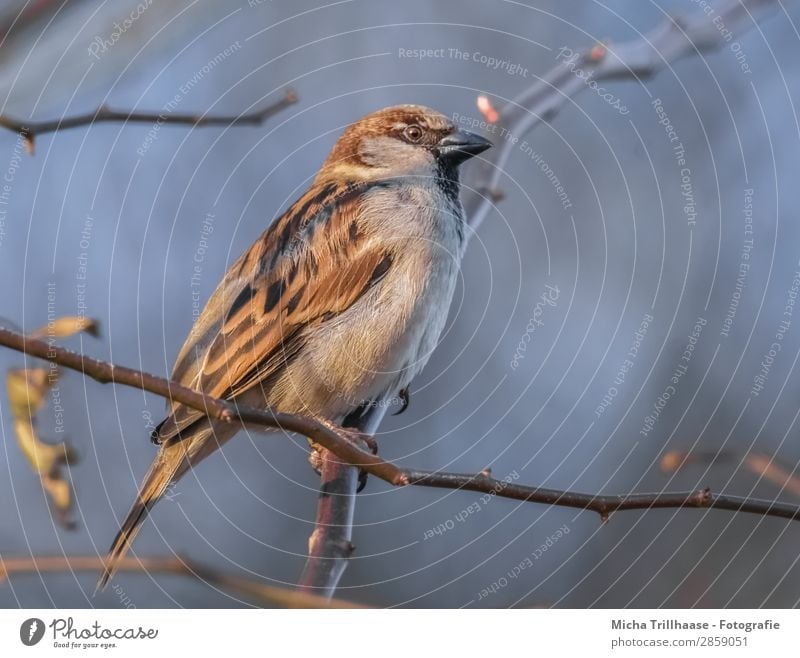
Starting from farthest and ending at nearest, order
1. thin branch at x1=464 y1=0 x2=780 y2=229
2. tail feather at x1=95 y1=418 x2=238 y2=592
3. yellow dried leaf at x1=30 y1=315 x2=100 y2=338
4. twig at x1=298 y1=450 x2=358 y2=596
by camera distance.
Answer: thin branch at x1=464 y1=0 x2=780 y2=229
tail feather at x1=95 y1=418 x2=238 y2=592
twig at x1=298 y1=450 x2=358 y2=596
yellow dried leaf at x1=30 y1=315 x2=100 y2=338

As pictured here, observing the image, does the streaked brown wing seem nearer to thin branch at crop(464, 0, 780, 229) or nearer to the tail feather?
the tail feather

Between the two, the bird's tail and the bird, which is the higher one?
the bird

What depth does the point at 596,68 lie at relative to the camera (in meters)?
4.11

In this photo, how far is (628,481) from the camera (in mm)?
3873

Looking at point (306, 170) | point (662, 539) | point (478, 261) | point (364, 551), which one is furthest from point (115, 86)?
point (662, 539)

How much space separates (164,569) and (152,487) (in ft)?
1.91

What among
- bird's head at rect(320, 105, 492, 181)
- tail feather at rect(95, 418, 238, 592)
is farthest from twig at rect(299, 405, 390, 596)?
bird's head at rect(320, 105, 492, 181)

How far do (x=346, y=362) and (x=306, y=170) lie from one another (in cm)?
105

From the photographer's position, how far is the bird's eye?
163 inches

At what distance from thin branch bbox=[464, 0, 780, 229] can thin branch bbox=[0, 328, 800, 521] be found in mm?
1756

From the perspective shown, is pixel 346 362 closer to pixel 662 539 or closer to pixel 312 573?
pixel 312 573

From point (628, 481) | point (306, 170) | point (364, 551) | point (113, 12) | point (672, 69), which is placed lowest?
point (364, 551)

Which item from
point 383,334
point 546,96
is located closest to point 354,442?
point 383,334

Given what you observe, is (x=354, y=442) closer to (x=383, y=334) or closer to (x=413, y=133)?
(x=383, y=334)
